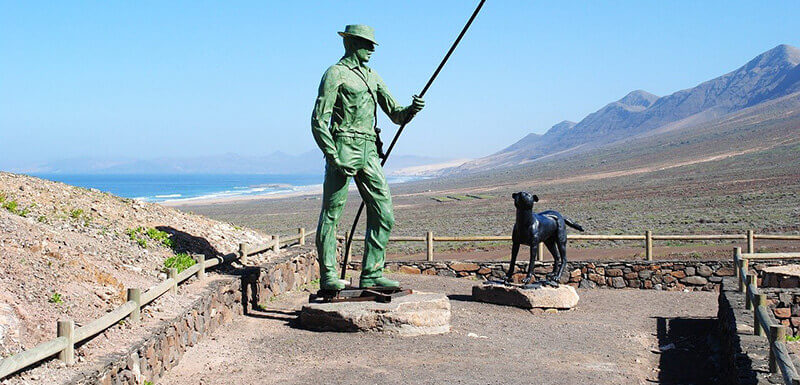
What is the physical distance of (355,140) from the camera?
34.2 ft

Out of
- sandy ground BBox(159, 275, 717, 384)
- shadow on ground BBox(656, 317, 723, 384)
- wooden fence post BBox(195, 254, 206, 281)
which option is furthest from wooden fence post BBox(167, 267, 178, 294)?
shadow on ground BBox(656, 317, 723, 384)

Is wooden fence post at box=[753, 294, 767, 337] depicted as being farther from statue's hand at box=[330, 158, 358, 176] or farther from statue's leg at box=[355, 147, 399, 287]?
statue's hand at box=[330, 158, 358, 176]

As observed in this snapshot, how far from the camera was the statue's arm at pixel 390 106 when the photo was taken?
10.9 m

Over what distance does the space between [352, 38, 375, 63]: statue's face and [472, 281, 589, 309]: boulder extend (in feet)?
14.1

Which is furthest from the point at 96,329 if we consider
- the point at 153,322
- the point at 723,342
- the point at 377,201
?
the point at 723,342

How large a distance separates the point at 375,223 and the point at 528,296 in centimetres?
312

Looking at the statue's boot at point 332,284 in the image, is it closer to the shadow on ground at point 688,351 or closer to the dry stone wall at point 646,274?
the shadow on ground at point 688,351

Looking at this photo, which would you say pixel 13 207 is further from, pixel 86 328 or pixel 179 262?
pixel 86 328

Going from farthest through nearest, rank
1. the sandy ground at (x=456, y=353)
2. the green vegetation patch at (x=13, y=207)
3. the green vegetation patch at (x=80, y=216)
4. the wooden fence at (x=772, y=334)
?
the green vegetation patch at (x=80, y=216) < the green vegetation patch at (x=13, y=207) < the sandy ground at (x=456, y=353) < the wooden fence at (x=772, y=334)

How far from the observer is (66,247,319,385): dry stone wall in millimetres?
7227

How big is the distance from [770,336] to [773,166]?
6214cm

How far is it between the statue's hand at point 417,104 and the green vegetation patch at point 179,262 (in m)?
3.58

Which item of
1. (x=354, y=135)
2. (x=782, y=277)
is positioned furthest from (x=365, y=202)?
(x=782, y=277)

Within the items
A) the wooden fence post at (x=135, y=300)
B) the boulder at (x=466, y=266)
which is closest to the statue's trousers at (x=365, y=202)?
the wooden fence post at (x=135, y=300)
